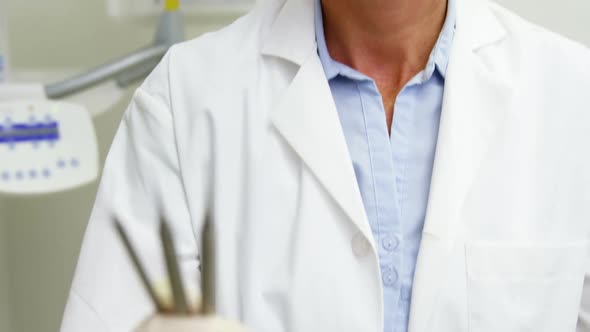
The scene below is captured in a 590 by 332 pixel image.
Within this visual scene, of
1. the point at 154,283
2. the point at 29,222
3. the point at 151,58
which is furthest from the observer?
the point at 29,222

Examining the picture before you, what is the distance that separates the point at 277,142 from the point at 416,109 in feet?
0.56

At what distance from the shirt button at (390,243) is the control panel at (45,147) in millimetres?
596

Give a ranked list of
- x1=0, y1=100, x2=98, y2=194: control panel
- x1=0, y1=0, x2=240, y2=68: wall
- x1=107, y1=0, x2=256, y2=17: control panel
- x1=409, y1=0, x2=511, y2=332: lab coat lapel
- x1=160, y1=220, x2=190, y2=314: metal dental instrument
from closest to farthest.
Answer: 1. x1=160, y1=220, x2=190, y2=314: metal dental instrument
2. x1=409, y1=0, x2=511, y2=332: lab coat lapel
3. x1=0, y1=100, x2=98, y2=194: control panel
4. x1=107, y1=0, x2=256, y2=17: control panel
5. x1=0, y1=0, x2=240, y2=68: wall

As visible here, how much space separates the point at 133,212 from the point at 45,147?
418 mm

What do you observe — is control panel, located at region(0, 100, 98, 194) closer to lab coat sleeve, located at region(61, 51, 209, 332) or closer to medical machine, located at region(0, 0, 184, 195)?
Answer: medical machine, located at region(0, 0, 184, 195)

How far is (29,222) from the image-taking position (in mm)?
1488

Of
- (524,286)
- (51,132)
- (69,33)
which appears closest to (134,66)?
(51,132)

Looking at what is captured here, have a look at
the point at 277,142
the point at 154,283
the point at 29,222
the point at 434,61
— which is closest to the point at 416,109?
the point at 434,61

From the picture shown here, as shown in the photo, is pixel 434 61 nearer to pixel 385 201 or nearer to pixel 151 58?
pixel 385 201

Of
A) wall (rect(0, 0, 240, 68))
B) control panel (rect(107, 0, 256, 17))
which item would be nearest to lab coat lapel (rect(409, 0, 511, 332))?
control panel (rect(107, 0, 256, 17))

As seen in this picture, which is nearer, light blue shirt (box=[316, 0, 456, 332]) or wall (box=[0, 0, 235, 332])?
light blue shirt (box=[316, 0, 456, 332])

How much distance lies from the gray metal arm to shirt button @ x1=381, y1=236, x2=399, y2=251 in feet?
1.99

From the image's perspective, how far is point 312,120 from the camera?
794 mm

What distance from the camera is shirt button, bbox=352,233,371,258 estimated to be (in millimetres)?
750
